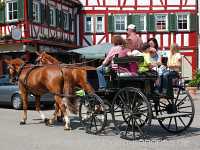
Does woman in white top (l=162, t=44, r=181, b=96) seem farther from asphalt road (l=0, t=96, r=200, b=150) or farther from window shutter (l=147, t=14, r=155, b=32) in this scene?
window shutter (l=147, t=14, r=155, b=32)

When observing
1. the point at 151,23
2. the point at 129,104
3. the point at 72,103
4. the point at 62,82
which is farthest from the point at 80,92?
the point at 151,23

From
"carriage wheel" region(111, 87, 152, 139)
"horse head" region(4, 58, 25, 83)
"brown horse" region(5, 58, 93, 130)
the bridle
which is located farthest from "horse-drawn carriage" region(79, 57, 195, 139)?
"horse head" region(4, 58, 25, 83)

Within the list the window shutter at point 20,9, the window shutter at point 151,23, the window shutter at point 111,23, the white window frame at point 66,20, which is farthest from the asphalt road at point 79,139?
the window shutter at point 151,23

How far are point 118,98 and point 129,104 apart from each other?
41 centimetres

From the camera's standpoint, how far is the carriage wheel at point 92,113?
10.9 meters

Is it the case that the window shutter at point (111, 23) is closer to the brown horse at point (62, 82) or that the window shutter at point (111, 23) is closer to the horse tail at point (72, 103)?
the brown horse at point (62, 82)

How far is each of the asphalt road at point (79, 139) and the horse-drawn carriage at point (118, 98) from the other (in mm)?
278

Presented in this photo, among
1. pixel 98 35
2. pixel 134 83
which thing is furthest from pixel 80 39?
pixel 134 83

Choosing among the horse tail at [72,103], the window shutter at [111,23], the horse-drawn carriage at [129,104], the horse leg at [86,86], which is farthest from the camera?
the window shutter at [111,23]

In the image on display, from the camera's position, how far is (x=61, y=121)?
13.5 meters

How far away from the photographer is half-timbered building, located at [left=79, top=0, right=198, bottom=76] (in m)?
39.3

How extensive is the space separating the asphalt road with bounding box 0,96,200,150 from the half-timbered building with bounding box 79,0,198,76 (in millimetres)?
26944

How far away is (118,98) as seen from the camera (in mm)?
10570

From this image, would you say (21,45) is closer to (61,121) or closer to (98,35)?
(98,35)
